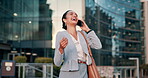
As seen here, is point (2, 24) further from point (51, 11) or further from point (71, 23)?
point (71, 23)

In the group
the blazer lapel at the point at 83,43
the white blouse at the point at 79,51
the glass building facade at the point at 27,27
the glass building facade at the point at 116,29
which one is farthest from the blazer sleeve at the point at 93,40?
the glass building facade at the point at 116,29

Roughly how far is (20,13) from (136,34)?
2678cm

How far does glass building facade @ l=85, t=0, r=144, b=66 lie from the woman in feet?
67.5

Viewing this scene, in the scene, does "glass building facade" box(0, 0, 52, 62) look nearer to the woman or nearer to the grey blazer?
the woman

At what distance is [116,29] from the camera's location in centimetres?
3953

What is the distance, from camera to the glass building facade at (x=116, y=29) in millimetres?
28372

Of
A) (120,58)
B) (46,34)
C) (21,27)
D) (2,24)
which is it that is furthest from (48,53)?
(120,58)

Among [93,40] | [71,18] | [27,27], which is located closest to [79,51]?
[93,40]

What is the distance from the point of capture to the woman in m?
3.32

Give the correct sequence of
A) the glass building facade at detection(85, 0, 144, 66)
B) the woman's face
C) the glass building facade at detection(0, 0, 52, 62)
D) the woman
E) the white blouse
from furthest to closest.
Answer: the glass building facade at detection(85, 0, 144, 66) → the glass building facade at detection(0, 0, 52, 62) → the woman's face → the white blouse → the woman

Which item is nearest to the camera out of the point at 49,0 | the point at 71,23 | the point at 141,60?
the point at 71,23

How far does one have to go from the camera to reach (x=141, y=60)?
44.7 meters

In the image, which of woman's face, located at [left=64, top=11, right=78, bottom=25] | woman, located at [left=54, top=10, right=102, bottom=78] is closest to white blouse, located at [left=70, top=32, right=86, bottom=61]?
woman, located at [left=54, top=10, right=102, bottom=78]

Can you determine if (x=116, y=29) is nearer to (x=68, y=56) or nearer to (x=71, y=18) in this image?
(x=71, y=18)
